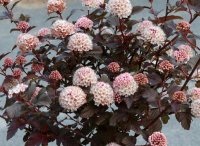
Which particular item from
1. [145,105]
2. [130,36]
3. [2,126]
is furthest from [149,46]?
[2,126]

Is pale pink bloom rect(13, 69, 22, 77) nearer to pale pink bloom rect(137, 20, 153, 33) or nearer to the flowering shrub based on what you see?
the flowering shrub

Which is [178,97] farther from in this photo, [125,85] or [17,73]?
[17,73]

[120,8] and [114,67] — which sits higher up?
[120,8]

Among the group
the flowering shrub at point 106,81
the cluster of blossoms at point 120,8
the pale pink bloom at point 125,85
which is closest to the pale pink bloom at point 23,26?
the flowering shrub at point 106,81

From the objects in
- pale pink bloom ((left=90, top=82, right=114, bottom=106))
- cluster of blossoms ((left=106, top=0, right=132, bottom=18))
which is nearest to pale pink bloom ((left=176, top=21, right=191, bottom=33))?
cluster of blossoms ((left=106, top=0, right=132, bottom=18))

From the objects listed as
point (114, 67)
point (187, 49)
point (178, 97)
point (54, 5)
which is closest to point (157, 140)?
point (178, 97)

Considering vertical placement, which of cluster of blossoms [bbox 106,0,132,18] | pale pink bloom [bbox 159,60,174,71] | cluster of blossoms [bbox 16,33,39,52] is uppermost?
cluster of blossoms [bbox 106,0,132,18]

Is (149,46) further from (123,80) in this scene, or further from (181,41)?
(123,80)
